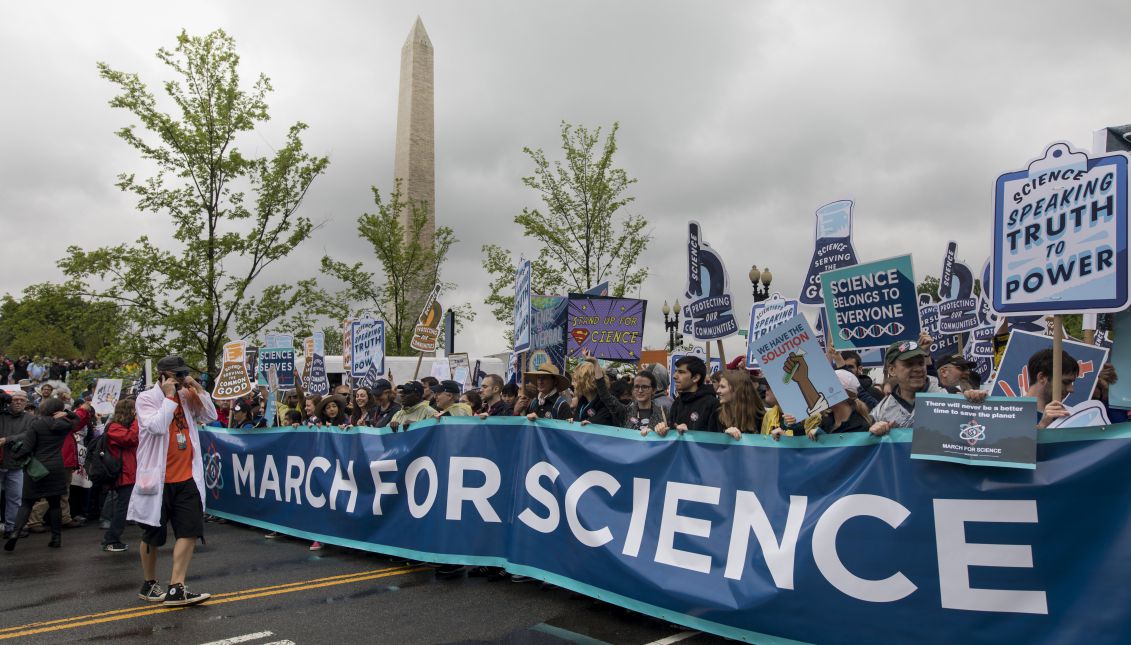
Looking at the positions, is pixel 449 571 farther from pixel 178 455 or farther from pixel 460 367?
pixel 460 367

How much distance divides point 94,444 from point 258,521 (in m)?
2.49

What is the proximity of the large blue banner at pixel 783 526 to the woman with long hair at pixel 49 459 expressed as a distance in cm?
442

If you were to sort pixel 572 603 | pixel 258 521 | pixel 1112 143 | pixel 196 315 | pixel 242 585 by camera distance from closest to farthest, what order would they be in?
pixel 1112 143
pixel 572 603
pixel 242 585
pixel 258 521
pixel 196 315

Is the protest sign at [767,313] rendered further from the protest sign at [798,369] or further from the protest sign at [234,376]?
the protest sign at [234,376]

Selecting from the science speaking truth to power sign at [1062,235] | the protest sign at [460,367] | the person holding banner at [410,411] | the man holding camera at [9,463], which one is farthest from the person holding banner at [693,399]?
the protest sign at [460,367]

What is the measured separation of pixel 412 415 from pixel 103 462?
14.7 feet

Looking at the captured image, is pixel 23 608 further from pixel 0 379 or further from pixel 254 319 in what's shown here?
pixel 0 379

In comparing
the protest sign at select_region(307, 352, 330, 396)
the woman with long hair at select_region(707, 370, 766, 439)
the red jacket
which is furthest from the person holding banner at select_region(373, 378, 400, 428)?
the protest sign at select_region(307, 352, 330, 396)

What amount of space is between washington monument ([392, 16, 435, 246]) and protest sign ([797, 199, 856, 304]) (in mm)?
24030

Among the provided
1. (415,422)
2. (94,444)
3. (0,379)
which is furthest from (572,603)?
(0,379)

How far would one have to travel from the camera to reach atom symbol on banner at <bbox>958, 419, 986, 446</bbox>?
158 inches

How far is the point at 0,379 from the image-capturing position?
2345cm

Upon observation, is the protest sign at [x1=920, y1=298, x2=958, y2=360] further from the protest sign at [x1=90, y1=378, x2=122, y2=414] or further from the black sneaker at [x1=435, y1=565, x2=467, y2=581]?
the protest sign at [x1=90, y1=378, x2=122, y2=414]

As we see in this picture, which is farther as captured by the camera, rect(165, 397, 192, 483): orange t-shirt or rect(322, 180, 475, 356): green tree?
rect(322, 180, 475, 356): green tree
